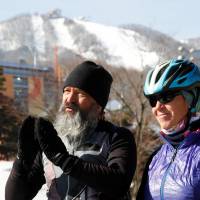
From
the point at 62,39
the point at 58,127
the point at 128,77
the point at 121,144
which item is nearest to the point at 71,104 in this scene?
the point at 58,127

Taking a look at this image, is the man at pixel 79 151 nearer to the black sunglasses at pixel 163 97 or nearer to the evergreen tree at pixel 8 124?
the black sunglasses at pixel 163 97

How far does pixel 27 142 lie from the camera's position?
2096 millimetres

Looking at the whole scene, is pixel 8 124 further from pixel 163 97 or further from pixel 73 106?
pixel 163 97

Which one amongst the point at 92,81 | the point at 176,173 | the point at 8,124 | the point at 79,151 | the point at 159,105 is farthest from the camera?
the point at 8,124

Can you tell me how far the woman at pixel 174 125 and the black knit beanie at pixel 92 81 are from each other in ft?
0.86

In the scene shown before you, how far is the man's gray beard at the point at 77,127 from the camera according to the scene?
2.19 meters

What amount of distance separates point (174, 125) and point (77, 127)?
44 centimetres

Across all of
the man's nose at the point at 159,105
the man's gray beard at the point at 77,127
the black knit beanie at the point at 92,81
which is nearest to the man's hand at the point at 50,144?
the man's gray beard at the point at 77,127

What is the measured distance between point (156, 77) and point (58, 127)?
52 centimetres

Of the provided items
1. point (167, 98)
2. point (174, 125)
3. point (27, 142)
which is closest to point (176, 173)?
point (174, 125)

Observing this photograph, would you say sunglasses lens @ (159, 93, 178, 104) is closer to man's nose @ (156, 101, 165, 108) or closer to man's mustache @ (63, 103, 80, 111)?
man's nose @ (156, 101, 165, 108)

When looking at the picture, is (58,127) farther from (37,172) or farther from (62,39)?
(62,39)

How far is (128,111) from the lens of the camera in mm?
16531

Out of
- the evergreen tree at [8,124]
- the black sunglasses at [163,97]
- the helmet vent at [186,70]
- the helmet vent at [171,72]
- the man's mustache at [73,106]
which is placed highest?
the helmet vent at [186,70]
